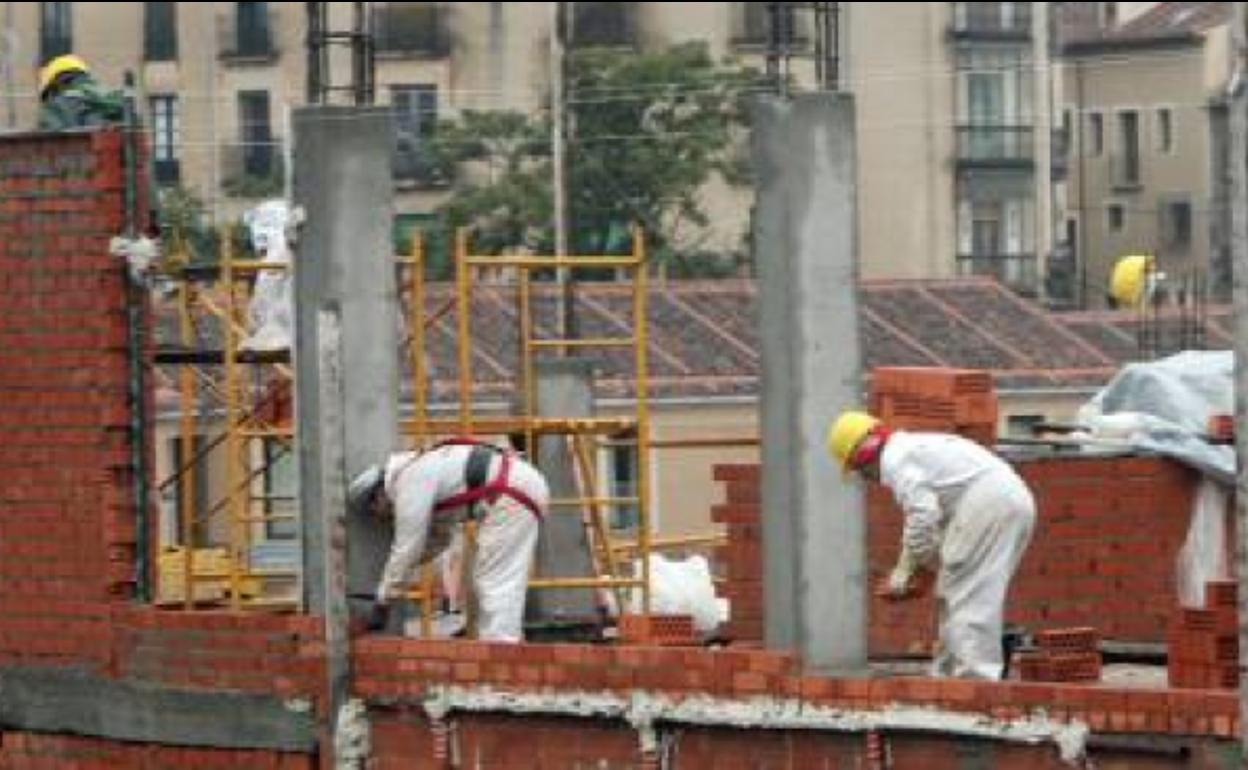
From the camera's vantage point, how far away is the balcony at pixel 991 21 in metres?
75.2

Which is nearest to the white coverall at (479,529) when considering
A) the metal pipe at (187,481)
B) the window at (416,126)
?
the metal pipe at (187,481)

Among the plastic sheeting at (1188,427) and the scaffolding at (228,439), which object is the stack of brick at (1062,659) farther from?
the scaffolding at (228,439)

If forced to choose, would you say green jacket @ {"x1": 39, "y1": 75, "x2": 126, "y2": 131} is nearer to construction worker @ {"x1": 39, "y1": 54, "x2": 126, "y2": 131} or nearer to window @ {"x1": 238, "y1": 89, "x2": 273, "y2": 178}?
construction worker @ {"x1": 39, "y1": 54, "x2": 126, "y2": 131}

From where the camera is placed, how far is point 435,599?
1705 cm

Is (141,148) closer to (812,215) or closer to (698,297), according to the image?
(812,215)

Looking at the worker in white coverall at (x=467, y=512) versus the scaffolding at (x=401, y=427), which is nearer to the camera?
the worker in white coverall at (x=467, y=512)

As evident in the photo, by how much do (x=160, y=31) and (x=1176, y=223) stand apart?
20589 mm

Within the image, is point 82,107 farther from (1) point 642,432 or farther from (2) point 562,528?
(2) point 562,528

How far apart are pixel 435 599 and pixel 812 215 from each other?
129 inches

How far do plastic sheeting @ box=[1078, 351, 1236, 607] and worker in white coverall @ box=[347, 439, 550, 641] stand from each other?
2.43 metres

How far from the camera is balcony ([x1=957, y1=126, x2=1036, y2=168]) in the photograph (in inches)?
2918

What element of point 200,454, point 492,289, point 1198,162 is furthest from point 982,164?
point 200,454

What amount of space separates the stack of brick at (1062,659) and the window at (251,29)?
57.3m

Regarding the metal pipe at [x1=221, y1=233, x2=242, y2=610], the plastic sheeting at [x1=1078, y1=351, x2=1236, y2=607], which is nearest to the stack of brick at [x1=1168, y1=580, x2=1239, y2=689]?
the plastic sheeting at [x1=1078, y1=351, x2=1236, y2=607]
